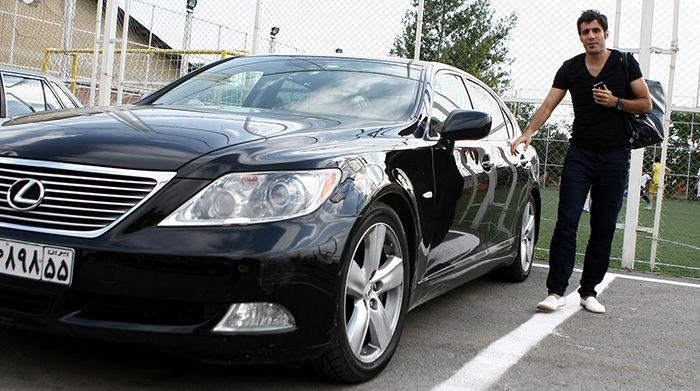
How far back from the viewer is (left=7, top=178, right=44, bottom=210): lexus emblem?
2770 mm

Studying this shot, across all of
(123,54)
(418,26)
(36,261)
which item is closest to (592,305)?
(36,261)

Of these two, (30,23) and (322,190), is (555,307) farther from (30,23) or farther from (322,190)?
(30,23)

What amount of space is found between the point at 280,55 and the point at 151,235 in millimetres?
2322

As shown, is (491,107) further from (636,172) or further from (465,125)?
(636,172)

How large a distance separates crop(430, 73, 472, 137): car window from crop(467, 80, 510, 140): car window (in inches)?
7.9

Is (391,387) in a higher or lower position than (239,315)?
lower

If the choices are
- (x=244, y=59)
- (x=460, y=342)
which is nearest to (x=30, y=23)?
(x=244, y=59)

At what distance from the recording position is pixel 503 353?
3.91m

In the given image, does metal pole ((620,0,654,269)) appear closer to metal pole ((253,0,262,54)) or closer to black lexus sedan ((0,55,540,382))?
metal pole ((253,0,262,54))

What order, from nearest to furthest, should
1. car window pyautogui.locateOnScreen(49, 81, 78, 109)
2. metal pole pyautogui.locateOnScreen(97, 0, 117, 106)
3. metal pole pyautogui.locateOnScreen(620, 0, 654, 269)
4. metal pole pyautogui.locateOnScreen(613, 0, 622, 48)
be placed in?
1. metal pole pyautogui.locateOnScreen(620, 0, 654, 269)
2. metal pole pyautogui.locateOnScreen(613, 0, 622, 48)
3. car window pyautogui.locateOnScreen(49, 81, 78, 109)
4. metal pole pyautogui.locateOnScreen(97, 0, 117, 106)

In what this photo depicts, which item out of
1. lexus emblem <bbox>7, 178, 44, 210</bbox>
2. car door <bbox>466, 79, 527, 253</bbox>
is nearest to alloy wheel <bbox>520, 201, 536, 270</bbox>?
car door <bbox>466, 79, 527, 253</bbox>

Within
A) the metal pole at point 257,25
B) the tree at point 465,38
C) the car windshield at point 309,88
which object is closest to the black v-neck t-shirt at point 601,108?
the car windshield at point 309,88

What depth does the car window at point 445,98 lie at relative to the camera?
4113 millimetres

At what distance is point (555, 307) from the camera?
5102 mm
